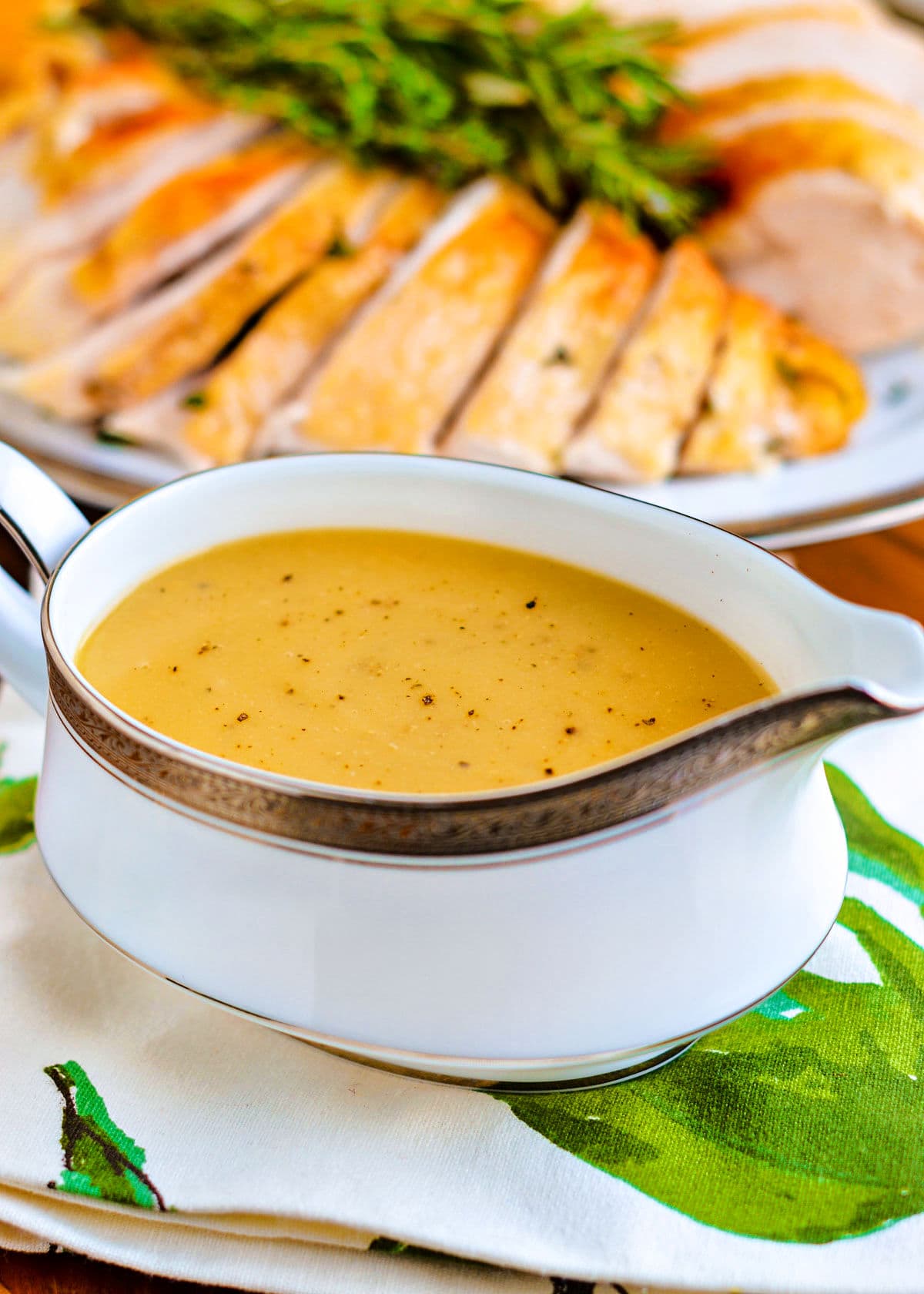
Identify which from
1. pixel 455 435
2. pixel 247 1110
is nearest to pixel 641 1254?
pixel 247 1110

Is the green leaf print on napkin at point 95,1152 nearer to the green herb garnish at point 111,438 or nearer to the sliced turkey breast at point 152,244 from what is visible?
the green herb garnish at point 111,438

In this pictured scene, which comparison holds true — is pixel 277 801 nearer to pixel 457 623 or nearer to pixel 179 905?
pixel 179 905

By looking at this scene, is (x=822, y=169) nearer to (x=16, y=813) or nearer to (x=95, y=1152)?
(x=16, y=813)

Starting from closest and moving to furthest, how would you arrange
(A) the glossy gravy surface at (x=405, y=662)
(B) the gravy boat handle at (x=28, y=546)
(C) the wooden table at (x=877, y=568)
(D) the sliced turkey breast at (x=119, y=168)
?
(A) the glossy gravy surface at (x=405, y=662), (B) the gravy boat handle at (x=28, y=546), (C) the wooden table at (x=877, y=568), (D) the sliced turkey breast at (x=119, y=168)

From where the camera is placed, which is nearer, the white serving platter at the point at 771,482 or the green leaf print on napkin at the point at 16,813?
the green leaf print on napkin at the point at 16,813

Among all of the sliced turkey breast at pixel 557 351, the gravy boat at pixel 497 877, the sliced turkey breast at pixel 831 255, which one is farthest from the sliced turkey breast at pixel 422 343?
the gravy boat at pixel 497 877

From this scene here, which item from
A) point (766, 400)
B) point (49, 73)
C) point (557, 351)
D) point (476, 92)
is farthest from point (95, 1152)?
point (49, 73)
